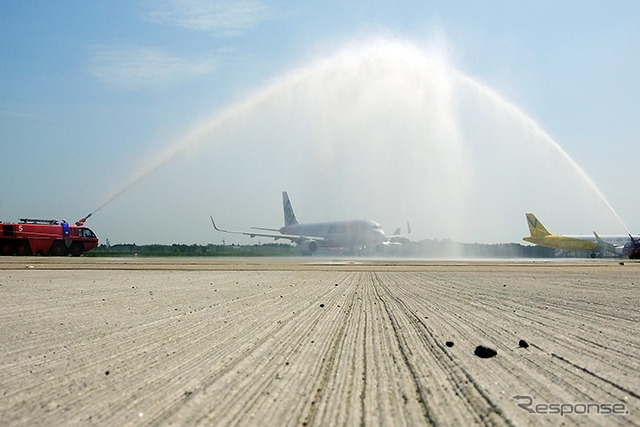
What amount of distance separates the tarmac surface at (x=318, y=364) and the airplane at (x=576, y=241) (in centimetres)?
7271

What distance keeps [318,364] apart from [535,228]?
282ft

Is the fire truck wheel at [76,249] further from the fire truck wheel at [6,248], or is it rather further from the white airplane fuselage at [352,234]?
the white airplane fuselage at [352,234]

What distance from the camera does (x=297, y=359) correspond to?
8258mm

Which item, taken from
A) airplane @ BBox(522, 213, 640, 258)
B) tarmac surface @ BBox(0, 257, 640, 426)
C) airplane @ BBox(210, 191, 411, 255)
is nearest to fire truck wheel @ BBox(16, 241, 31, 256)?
airplane @ BBox(210, 191, 411, 255)

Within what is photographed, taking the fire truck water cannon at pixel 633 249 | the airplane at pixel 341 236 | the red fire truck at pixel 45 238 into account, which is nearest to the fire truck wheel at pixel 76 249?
the red fire truck at pixel 45 238

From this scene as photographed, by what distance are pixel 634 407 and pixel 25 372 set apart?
657 centimetres

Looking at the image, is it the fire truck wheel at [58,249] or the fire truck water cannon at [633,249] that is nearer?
the fire truck wheel at [58,249]

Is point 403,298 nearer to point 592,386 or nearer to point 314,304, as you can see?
point 314,304

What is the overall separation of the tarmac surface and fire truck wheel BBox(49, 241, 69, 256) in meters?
54.8

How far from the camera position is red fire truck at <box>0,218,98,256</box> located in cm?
6375

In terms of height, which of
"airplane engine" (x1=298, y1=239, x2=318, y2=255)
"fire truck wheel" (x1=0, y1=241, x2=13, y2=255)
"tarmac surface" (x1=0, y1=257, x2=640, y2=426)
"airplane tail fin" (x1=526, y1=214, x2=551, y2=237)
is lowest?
"tarmac surface" (x1=0, y1=257, x2=640, y2=426)

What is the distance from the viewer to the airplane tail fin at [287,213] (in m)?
108

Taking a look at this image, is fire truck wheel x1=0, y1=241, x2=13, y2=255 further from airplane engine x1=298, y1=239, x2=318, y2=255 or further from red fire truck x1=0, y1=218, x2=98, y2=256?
airplane engine x1=298, y1=239, x2=318, y2=255

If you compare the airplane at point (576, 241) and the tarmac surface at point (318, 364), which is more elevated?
the airplane at point (576, 241)
